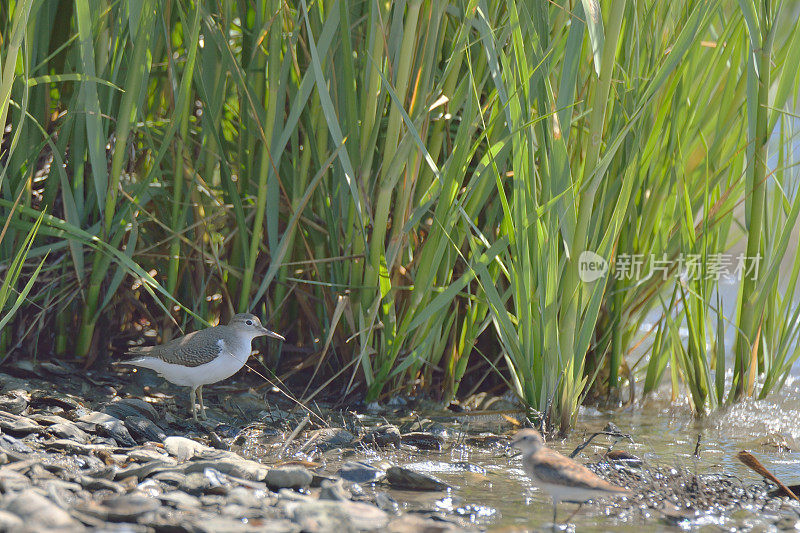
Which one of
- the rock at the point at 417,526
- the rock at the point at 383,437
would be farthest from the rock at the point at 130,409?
the rock at the point at 417,526

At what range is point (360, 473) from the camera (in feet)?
11.8

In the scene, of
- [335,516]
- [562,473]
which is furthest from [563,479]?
[335,516]

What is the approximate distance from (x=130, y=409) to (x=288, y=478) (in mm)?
998

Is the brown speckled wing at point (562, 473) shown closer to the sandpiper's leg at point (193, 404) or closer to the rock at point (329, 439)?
the rock at point (329, 439)

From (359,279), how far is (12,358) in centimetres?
163

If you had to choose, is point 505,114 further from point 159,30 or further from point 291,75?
point 159,30

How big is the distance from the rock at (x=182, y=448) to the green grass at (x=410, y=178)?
513 mm

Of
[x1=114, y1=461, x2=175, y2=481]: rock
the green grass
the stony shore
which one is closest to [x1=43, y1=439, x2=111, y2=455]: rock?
the stony shore

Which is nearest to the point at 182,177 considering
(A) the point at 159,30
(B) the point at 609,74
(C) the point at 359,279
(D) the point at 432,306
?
(A) the point at 159,30

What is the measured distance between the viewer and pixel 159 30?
4320mm

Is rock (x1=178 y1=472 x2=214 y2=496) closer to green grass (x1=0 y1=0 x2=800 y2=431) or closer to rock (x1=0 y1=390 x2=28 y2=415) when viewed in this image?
green grass (x1=0 y1=0 x2=800 y2=431)

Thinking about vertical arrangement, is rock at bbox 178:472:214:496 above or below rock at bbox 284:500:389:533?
below

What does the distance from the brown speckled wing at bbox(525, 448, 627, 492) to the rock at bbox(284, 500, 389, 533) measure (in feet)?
1.76

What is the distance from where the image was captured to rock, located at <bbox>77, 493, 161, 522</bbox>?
282cm
